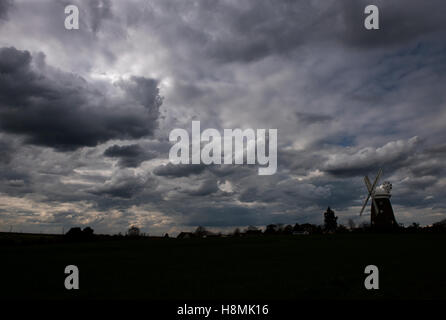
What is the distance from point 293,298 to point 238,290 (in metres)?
3.85

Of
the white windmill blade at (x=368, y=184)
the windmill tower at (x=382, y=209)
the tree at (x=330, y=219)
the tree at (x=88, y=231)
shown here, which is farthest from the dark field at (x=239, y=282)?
the tree at (x=330, y=219)

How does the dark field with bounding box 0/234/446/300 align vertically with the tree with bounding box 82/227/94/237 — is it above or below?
above

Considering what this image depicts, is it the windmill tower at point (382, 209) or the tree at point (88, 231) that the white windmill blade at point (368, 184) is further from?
the tree at point (88, 231)

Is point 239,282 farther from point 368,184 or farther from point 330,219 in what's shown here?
point 330,219

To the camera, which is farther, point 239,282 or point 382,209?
point 382,209

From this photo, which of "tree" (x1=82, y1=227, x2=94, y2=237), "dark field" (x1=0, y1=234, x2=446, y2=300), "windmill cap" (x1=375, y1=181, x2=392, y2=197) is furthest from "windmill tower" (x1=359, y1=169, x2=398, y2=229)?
"tree" (x1=82, y1=227, x2=94, y2=237)

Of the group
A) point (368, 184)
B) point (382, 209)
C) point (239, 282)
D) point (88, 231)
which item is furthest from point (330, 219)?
point (239, 282)

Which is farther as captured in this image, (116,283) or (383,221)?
(383,221)

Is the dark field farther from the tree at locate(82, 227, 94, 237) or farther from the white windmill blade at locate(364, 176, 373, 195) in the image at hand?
the white windmill blade at locate(364, 176, 373, 195)

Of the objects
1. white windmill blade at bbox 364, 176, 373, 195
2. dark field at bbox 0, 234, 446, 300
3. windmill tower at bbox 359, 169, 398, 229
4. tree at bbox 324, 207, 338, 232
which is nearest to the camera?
dark field at bbox 0, 234, 446, 300
